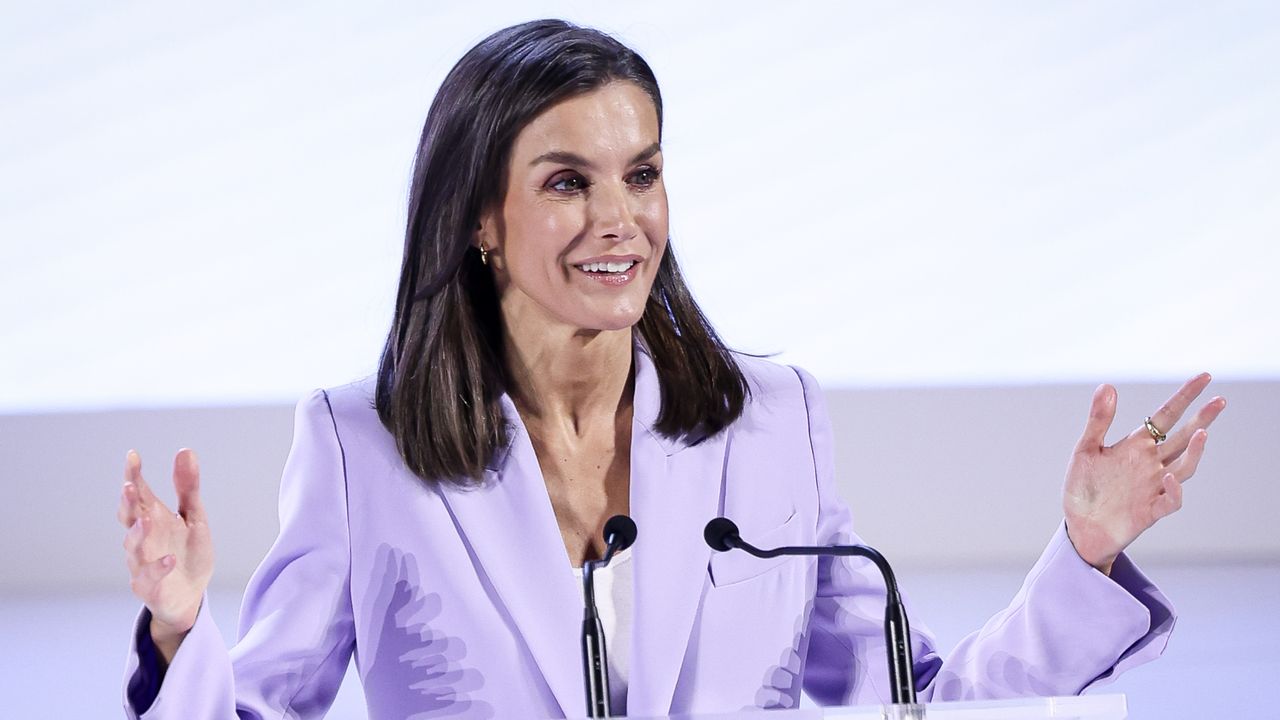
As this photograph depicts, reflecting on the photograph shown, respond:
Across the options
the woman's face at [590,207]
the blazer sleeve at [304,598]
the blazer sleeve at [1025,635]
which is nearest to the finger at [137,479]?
the blazer sleeve at [304,598]

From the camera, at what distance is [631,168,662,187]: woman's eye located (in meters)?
1.65

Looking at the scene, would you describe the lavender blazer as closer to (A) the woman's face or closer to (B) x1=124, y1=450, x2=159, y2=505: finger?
(A) the woman's face

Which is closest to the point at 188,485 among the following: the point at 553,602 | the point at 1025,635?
the point at 553,602

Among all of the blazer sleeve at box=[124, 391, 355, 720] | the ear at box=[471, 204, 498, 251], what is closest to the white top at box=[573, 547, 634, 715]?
the blazer sleeve at box=[124, 391, 355, 720]

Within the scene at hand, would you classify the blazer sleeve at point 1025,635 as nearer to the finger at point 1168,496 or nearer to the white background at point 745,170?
the finger at point 1168,496

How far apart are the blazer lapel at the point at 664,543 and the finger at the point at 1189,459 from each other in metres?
0.52

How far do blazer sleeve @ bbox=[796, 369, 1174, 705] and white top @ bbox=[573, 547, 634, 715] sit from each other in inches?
9.8

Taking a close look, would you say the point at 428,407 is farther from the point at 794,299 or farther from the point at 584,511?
the point at 794,299

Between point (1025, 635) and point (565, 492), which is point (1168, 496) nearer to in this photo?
point (1025, 635)

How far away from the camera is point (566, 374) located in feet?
5.78

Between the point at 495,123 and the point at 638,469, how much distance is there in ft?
1.45

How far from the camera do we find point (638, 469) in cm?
168

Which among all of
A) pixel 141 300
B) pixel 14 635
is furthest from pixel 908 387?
pixel 14 635

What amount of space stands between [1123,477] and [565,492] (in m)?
0.65
